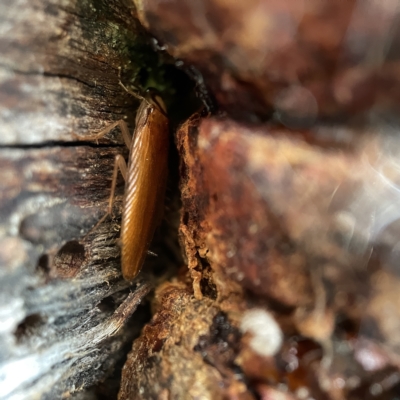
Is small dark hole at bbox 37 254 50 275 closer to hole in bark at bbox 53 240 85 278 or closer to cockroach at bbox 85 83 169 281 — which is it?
hole in bark at bbox 53 240 85 278

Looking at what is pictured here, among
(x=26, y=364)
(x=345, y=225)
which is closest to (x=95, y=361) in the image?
(x=26, y=364)

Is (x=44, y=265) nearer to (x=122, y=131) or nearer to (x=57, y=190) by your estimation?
(x=57, y=190)

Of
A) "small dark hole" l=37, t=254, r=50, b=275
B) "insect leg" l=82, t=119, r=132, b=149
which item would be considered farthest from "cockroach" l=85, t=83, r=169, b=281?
"small dark hole" l=37, t=254, r=50, b=275

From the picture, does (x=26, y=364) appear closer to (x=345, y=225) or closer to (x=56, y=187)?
(x=56, y=187)

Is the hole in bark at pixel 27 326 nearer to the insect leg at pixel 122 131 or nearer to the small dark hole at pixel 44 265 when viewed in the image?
the small dark hole at pixel 44 265

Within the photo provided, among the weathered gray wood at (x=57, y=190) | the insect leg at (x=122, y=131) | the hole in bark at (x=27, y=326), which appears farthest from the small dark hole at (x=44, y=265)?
the insect leg at (x=122, y=131)

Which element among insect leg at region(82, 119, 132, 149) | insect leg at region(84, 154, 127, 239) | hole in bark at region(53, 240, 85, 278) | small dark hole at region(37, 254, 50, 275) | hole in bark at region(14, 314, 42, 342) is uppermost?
insect leg at region(82, 119, 132, 149)

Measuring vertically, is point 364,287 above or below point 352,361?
above

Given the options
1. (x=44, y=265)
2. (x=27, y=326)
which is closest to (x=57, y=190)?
(x=44, y=265)
